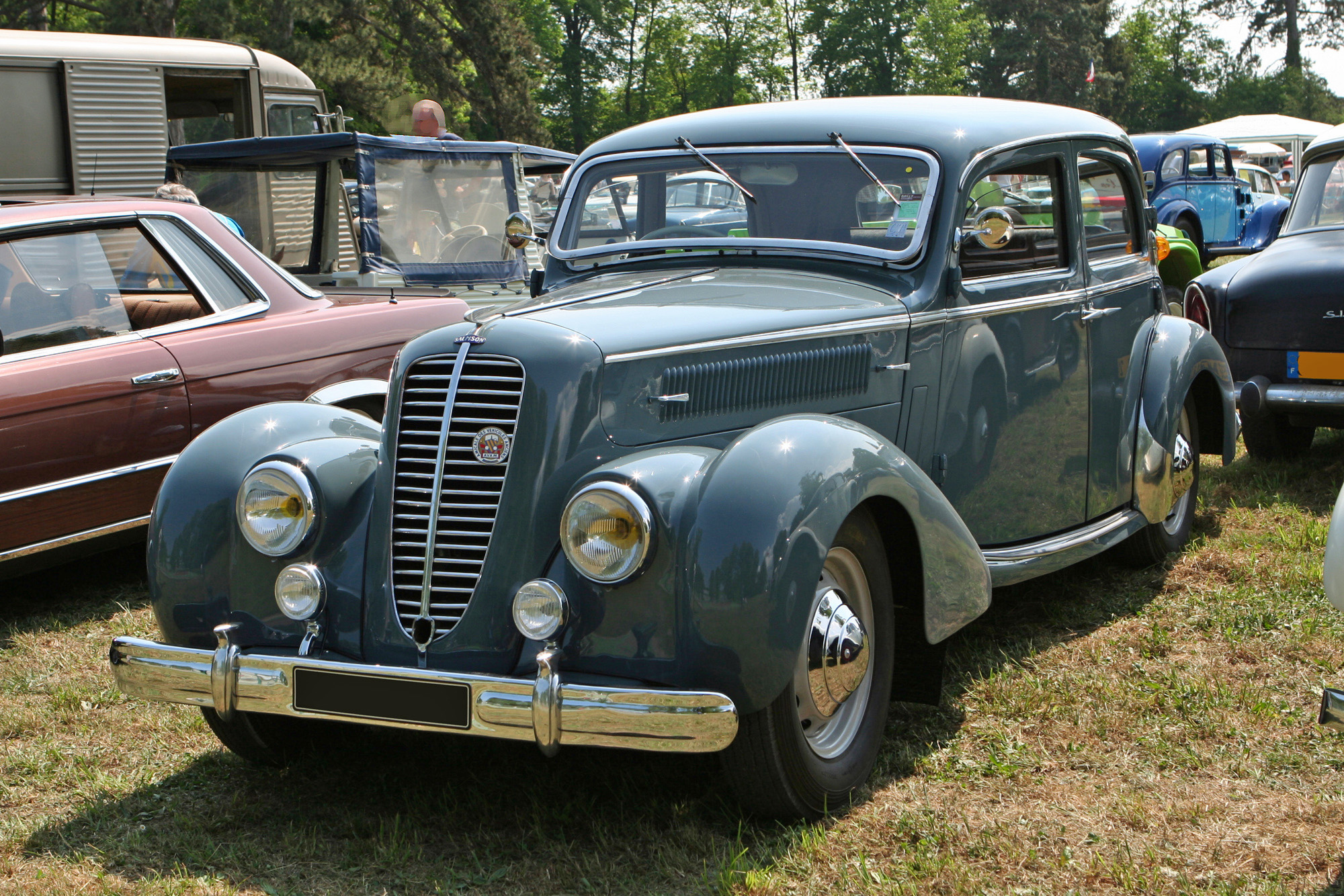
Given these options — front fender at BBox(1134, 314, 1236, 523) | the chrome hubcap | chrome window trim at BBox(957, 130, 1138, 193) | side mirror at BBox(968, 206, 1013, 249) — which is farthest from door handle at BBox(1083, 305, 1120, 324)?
the chrome hubcap

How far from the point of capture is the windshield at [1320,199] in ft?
23.3

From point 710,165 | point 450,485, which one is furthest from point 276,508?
point 710,165

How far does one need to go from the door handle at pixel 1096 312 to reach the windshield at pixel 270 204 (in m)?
5.07

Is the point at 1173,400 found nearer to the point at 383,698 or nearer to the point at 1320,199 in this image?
the point at 1320,199

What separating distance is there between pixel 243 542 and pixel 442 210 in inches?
192

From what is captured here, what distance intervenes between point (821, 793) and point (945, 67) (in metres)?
57.2

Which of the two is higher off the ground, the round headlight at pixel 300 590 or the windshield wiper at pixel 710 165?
the windshield wiper at pixel 710 165

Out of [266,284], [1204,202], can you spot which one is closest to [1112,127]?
[266,284]

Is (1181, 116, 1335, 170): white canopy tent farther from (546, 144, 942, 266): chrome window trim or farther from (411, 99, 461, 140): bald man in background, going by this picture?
(546, 144, 942, 266): chrome window trim

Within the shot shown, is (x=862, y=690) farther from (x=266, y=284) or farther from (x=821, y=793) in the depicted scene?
(x=266, y=284)

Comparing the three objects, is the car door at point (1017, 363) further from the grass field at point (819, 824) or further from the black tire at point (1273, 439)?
the black tire at point (1273, 439)

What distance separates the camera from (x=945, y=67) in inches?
2210

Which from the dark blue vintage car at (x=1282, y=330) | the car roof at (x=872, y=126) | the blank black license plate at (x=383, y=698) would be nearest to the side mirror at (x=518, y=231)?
the car roof at (x=872, y=126)

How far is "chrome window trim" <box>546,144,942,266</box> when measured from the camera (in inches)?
153
